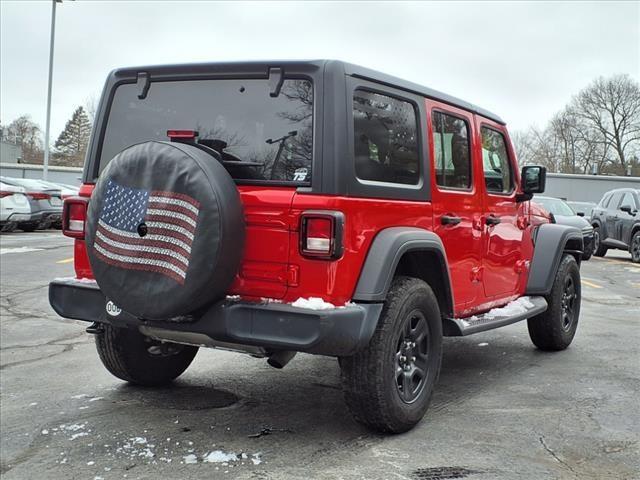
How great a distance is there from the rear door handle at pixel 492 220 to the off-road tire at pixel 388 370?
122 cm

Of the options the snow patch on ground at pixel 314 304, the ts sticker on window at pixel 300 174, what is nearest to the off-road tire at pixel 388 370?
the snow patch on ground at pixel 314 304

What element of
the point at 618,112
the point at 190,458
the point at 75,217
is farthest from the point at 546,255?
the point at 618,112

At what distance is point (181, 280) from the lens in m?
3.26

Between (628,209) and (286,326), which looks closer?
(286,326)

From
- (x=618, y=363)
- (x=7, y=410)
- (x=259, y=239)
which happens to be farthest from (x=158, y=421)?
(x=618, y=363)

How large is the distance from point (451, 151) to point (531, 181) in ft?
4.32

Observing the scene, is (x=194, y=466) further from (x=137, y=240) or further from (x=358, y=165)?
(x=358, y=165)

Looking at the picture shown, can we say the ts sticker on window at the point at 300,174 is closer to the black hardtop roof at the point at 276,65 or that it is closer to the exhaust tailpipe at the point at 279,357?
the black hardtop roof at the point at 276,65

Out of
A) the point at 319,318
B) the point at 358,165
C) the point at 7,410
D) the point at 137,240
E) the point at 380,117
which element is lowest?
the point at 7,410

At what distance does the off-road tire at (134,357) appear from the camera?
4441 millimetres

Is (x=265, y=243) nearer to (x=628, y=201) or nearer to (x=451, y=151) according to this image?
(x=451, y=151)

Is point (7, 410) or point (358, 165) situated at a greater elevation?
point (358, 165)

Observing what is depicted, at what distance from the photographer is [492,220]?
16.4 feet

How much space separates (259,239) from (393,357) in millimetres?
958
